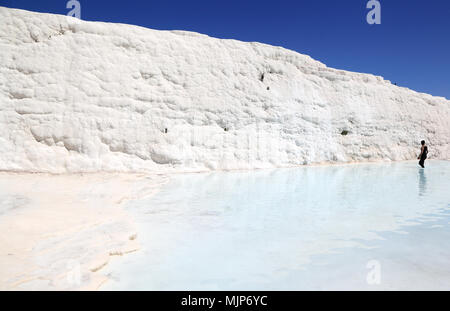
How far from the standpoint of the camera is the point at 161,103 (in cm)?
1137

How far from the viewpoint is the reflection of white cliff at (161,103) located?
30.8 feet

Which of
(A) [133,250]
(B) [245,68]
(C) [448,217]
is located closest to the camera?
(A) [133,250]

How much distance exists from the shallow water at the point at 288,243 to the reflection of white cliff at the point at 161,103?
4.71 meters

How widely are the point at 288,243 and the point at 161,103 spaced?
893 cm

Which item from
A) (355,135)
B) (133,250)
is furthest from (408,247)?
(355,135)

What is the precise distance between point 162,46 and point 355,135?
10542 mm

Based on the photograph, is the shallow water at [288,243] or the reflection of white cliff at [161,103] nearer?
the shallow water at [288,243]

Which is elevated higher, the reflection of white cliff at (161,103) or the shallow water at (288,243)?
the reflection of white cliff at (161,103)

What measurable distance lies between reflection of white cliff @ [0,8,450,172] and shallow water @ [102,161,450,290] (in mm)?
4714

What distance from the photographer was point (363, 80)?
18.2 m

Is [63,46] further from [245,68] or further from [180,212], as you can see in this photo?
[180,212]

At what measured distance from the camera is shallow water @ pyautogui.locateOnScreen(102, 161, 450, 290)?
2.56 metres

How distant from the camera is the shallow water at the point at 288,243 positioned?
2.56 m
